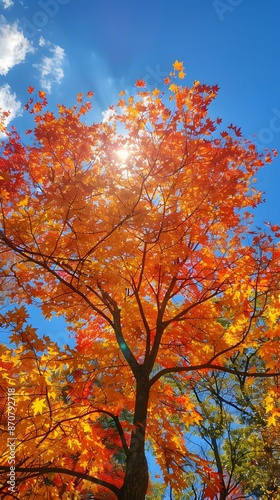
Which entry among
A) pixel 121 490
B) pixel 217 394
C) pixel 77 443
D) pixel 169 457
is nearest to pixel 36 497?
pixel 77 443

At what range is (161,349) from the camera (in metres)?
6.50

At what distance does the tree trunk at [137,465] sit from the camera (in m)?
4.05

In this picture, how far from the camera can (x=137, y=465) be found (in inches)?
166

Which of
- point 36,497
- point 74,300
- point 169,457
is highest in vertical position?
point 74,300

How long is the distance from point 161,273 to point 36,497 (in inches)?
159

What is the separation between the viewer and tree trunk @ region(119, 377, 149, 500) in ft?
13.3

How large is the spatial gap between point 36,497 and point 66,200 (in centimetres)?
453

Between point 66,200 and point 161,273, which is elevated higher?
point 161,273

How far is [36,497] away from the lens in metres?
4.88

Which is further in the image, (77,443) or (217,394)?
(217,394)

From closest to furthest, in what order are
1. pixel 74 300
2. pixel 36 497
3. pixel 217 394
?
pixel 36 497, pixel 74 300, pixel 217 394

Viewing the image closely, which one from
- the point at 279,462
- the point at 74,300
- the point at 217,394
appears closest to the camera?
the point at 74,300

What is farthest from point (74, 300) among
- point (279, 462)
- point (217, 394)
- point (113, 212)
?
point (279, 462)

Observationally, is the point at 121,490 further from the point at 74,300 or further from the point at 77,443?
the point at 74,300
